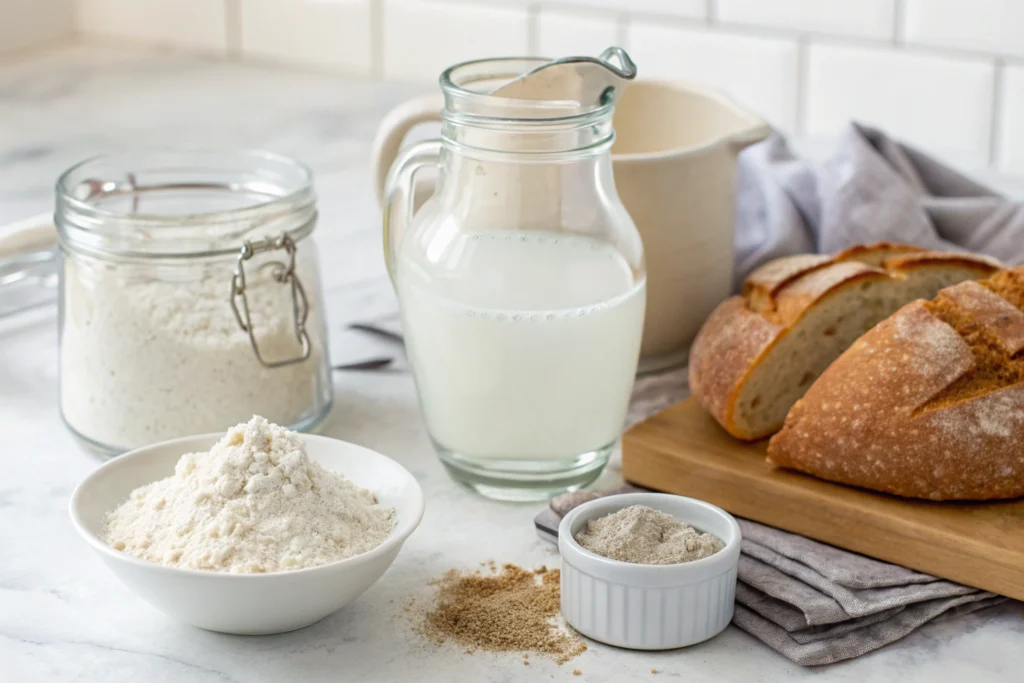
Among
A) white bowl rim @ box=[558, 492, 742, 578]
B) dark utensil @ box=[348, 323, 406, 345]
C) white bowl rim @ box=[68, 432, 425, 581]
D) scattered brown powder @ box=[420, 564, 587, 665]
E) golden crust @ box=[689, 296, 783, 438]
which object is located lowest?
scattered brown powder @ box=[420, 564, 587, 665]

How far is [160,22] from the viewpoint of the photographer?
7.80ft

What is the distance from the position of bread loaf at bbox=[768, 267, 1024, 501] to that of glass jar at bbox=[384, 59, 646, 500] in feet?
0.49

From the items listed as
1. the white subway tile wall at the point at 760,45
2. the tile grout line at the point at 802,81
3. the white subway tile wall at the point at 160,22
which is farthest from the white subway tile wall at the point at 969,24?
the white subway tile wall at the point at 160,22

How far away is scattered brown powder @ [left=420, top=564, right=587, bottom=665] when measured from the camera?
0.79 metres

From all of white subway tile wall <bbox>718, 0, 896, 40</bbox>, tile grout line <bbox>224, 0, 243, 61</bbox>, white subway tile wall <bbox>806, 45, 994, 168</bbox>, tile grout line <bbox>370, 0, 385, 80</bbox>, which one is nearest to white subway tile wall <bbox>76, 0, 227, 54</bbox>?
tile grout line <bbox>224, 0, 243, 61</bbox>

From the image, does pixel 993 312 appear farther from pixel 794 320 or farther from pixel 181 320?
pixel 181 320

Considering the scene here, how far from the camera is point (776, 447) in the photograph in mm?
933

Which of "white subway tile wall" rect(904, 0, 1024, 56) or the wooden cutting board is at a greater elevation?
"white subway tile wall" rect(904, 0, 1024, 56)

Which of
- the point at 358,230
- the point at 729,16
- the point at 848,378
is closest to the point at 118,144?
the point at 358,230

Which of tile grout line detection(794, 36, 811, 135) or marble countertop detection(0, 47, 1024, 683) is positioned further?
tile grout line detection(794, 36, 811, 135)

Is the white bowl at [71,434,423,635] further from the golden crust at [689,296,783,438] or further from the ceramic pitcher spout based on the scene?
the ceramic pitcher spout

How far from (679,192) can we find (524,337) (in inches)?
11.2

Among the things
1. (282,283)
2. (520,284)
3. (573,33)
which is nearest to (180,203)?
(282,283)

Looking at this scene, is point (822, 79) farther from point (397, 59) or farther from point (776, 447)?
point (776, 447)
